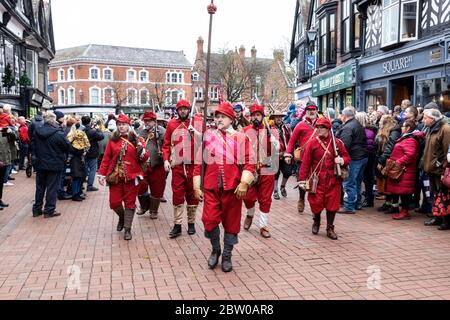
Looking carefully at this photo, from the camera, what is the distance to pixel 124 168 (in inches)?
Result: 274

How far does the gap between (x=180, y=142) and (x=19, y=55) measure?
63.8ft

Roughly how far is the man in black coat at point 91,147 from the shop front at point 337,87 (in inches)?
445

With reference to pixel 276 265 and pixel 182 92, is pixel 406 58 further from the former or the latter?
pixel 182 92

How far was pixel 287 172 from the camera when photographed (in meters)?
10.1

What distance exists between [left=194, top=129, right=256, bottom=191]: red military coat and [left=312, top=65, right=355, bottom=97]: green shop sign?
14.3 metres

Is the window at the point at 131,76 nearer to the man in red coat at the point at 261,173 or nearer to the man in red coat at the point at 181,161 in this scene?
the man in red coat at the point at 181,161

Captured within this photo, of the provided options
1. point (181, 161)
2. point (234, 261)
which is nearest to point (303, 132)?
point (181, 161)

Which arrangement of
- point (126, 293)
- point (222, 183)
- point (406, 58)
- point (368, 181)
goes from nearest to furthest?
point (126, 293)
point (222, 183)
point (368, 181)
point (406, 58)

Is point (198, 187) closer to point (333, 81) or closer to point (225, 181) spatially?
point (225, 181)

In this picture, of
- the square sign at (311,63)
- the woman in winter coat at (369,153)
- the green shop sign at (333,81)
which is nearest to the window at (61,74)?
the square sign at (311,63)

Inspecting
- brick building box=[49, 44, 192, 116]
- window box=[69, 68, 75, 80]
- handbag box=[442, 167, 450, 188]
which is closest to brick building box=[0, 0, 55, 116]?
handbag box=[442, 167, 450, 188]

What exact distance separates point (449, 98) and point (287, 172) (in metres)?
5.44

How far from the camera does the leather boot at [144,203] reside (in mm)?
8523

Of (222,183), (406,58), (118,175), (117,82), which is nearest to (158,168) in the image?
(118,175)
